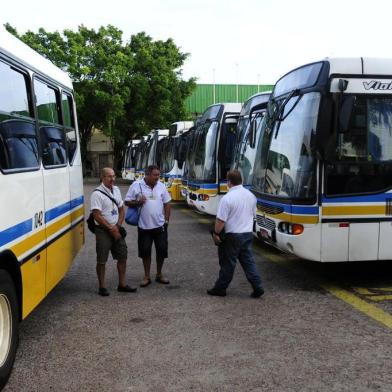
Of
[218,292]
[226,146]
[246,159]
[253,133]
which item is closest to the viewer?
[218,292]

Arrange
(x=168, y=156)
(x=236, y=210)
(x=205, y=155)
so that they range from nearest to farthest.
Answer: (x=236, y=210) < (x=205, y=155) < (x=168, y=156)

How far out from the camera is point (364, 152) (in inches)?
255

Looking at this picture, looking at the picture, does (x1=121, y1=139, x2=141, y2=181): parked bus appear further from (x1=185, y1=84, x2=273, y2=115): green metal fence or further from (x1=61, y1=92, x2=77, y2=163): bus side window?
(x1=61, y1=92, x2=77, y2=163): bus side window

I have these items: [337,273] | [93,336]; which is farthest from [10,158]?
[337,273]

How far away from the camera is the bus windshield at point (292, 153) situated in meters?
6.44

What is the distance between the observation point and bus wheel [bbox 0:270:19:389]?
159 inches

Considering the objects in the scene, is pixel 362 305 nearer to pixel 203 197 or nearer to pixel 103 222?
pixel 103 222

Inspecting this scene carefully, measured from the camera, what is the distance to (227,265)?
252 inches

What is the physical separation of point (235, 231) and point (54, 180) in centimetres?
218

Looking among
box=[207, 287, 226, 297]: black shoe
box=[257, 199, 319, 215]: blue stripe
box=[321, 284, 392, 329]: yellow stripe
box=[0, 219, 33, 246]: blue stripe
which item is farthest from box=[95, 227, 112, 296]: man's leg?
box=[321, 284, 392, 329]: yellow stripe

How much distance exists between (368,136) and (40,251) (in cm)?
407

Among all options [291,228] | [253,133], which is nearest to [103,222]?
[291,228]

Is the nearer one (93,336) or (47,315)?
(93,336)

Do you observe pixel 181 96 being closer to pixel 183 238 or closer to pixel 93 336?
pixel 183 238
